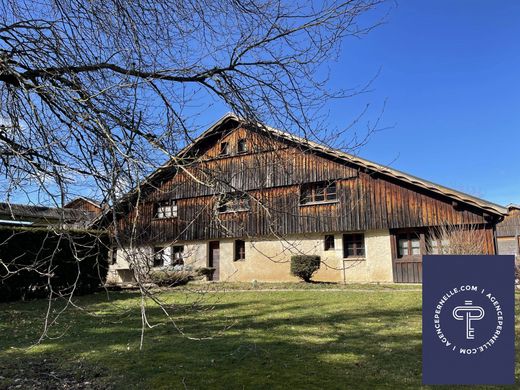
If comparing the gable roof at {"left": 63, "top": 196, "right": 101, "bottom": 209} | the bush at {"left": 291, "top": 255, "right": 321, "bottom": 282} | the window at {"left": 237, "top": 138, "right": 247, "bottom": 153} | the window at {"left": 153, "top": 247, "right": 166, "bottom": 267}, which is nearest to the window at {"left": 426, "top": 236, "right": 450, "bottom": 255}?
the bush at {"left": 291, "top": 255, "right": 321, "bottom": 282}

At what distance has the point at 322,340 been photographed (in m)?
6.91

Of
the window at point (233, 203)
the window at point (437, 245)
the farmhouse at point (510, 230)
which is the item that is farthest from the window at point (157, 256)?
the farmhouse at point (510, 230)

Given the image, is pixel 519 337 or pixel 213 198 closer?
pixel 213 198

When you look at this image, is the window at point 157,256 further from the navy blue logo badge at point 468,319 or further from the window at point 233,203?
the navy blue logo badge at point 468,319

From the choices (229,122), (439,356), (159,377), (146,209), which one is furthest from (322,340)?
(439,356)

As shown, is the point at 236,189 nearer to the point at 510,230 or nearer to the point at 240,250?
the point at 240,250

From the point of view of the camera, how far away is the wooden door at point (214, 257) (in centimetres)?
2272

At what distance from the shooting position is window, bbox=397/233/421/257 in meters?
18.5

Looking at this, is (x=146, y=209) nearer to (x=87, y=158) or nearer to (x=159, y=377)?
(x=87, y=158)

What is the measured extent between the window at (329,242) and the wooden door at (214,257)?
238 inches

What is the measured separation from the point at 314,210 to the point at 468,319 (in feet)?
59.1

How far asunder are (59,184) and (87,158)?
0.93 metres

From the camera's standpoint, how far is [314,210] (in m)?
20.1

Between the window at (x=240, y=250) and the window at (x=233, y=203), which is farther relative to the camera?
the window at (x=240, y=250)
